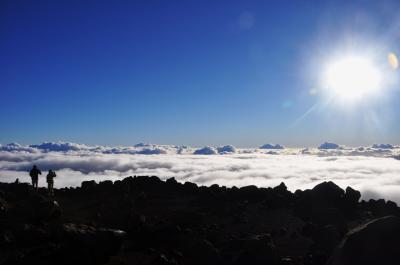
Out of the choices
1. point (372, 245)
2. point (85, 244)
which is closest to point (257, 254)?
point (372, 245)

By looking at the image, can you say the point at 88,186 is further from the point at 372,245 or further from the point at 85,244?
the point at 372,245

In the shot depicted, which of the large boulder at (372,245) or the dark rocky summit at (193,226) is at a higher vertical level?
the large boulder at (372,245)

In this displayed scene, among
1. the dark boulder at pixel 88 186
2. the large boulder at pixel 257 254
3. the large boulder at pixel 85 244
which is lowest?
the large boulder at pixel 257 254

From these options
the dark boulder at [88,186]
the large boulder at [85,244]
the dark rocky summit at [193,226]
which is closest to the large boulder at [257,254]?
the dark rocky summit at [193,226]

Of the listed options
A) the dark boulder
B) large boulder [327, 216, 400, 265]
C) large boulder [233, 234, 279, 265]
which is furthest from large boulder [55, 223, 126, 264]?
the dark boulder

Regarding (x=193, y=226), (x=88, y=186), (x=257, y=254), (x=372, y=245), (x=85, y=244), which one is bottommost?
(x=257, y=254)

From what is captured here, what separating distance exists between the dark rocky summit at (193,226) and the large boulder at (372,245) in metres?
0.04

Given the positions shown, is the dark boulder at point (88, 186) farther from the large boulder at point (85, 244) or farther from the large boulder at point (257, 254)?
the large boulder at point (257, 254)

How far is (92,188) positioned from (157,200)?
896 cm

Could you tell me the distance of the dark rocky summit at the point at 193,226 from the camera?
21.4 metres

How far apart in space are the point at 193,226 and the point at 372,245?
16.8 metres

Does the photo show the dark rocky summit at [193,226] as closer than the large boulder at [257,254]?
Yes

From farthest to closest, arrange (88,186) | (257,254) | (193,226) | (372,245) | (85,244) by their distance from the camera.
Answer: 1. (88,186)
2. (193,226)
3. (257,254)
4. (85,244)
5. (372,245)

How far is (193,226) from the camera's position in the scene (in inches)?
1241
